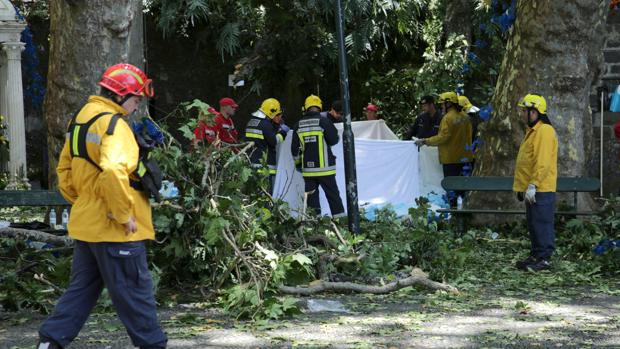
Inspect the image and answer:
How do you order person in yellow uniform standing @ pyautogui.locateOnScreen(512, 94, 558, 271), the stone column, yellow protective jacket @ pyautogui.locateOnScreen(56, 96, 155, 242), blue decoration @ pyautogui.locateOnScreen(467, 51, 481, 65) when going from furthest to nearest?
the stone column → blue decoration @ pyautogui.locateOnScreen(467, 51, 481, 65) → person in yellow uniform standing @ pyautogui.locateOnScreen(512, 94, 558, 271) → yellow protective jacket @ pyautogui.locateOnScreen(56, 96, 155, 242)

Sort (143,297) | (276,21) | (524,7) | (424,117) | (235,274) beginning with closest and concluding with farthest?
(143,297), (235,274), (524,7), (424,117), (276,21)

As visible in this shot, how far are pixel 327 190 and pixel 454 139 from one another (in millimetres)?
2330

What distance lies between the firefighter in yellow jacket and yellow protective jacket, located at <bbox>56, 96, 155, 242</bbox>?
965 cm

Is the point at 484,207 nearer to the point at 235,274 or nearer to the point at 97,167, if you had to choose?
the point at 235,274

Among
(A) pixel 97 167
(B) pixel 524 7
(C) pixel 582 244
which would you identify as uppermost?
(B) pixel 524 7

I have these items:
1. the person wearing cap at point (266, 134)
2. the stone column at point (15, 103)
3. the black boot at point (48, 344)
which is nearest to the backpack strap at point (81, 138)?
the black boot at point (48, 344)

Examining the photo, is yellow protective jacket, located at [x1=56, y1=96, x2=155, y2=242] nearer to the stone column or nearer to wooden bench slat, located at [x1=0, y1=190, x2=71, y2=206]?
wooden bench slat, located at [x1=0, y1=190, x2=71, y2=206]

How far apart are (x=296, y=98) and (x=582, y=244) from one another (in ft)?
49.0

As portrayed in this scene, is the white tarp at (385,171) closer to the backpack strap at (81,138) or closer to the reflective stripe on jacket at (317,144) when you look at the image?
the reflective stripe on jacket at (317,144)

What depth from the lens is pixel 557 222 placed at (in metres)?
13.4

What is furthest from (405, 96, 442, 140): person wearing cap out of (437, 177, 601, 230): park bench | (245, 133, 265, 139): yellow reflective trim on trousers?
(437, 177, 601, 230): park bench

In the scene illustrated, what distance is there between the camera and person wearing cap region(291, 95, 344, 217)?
Answer: 14.5 m

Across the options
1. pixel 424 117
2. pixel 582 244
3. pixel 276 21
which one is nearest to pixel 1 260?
pixel 582 244

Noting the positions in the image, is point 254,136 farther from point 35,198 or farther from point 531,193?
point 531,193
